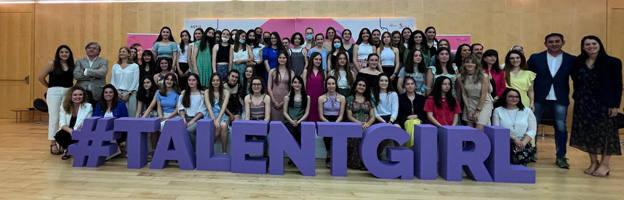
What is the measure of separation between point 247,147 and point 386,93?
5.07 ft

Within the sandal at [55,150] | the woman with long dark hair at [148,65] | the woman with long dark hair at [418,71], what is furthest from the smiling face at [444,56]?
the sandal at [55,150]

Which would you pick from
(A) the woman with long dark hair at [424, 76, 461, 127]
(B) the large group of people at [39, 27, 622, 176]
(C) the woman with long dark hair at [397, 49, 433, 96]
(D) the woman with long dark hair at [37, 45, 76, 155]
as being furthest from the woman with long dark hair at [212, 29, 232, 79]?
(A) the woman with long dark hair at [424, 76, 461, 127]

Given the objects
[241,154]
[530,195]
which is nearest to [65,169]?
[241,154]

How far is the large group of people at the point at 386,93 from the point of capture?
378cm

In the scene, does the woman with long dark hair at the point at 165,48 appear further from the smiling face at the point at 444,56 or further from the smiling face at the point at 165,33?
the smiling face at the point at 444,56

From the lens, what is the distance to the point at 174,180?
3346 millimetres

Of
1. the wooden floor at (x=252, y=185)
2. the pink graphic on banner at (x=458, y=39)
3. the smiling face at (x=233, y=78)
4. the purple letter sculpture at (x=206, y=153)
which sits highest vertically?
the pink graphic on banner at (x=458, y=39)

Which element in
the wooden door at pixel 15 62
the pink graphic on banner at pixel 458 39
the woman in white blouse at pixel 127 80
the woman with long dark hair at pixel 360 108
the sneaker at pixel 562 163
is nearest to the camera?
the woman with long dark hair at pixel 360 108

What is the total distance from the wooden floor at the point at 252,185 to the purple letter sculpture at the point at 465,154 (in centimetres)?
10

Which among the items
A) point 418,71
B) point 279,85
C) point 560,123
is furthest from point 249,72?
point 560,123

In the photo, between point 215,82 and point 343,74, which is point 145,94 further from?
point 343,74

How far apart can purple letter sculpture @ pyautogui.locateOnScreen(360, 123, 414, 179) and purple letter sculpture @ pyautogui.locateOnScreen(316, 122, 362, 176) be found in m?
0.13

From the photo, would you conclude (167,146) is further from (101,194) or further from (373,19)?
(373,19)

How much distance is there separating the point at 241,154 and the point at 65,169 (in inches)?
66.6
